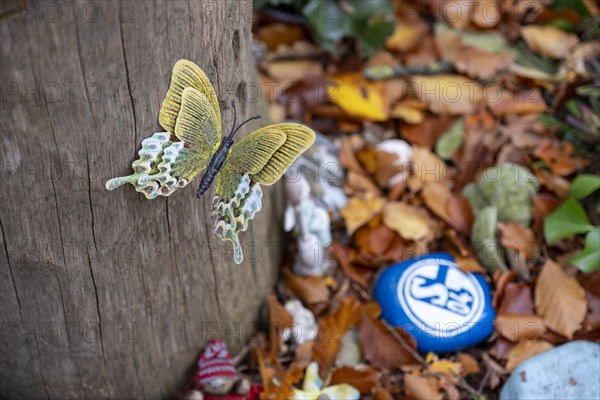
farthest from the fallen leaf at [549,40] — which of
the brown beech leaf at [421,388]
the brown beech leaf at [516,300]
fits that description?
the brown beech leaf at [421,388]

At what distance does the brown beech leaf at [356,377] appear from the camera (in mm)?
2352

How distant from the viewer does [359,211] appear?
9.23 ft

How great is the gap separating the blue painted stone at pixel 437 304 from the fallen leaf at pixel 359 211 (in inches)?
A: 11.1

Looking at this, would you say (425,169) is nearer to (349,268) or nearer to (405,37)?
(349,268)

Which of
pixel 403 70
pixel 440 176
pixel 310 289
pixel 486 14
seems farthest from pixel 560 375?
pixel 486 14

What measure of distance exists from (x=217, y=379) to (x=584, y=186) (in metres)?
1.68

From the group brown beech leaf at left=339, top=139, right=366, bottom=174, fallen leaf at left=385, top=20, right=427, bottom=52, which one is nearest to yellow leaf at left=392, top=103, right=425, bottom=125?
brown beech leaf at left=339, top=139, right=366, bottom=174

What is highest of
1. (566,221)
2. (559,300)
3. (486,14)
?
(486,14)

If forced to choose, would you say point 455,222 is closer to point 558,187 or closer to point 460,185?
point 460,185

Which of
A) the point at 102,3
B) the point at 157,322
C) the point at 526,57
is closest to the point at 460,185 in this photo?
the point at 526,57

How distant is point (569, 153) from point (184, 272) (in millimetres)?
1970

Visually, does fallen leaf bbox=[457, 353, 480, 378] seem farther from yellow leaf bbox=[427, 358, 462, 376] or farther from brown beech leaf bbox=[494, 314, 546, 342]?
brown beech leaf bbox=[494, 314, 546, 342]

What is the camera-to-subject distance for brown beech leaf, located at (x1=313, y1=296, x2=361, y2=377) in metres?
2.44

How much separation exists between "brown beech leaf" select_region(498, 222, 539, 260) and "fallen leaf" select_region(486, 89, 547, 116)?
0.81 m
